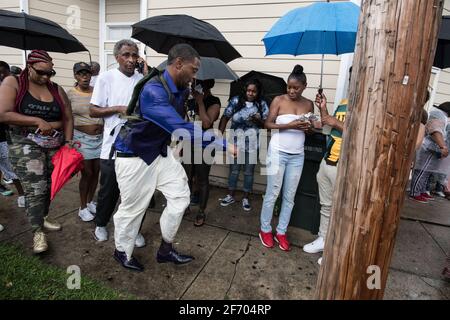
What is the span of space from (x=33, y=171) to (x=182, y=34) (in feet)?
7.23

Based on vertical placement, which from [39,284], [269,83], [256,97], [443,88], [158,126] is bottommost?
[39,284]

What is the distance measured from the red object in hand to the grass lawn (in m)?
0.67

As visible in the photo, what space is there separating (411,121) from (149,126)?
6.24ft

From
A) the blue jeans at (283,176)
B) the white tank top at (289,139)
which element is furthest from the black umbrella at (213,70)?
the blue jeans at (283,176)

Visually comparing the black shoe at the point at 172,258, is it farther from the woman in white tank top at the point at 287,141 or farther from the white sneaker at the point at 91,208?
the white sneaker at the point at 91,208

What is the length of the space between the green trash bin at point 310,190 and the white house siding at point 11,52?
7554 mm

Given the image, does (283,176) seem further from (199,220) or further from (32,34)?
(32,34)

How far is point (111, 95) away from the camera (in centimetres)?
309

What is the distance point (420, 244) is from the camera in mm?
3770

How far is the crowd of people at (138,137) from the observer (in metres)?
2.43

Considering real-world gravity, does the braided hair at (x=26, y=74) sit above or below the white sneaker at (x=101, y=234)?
above

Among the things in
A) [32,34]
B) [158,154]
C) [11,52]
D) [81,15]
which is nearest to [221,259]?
[158,154]

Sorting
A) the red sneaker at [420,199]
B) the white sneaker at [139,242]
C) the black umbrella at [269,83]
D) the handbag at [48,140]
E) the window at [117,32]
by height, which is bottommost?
the white sneaker at [139,242]

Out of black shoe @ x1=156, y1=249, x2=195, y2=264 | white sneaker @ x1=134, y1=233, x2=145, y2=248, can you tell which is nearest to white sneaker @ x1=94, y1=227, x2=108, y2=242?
white sneaker @ x1=134, y1=233, x2=145, y2=248
